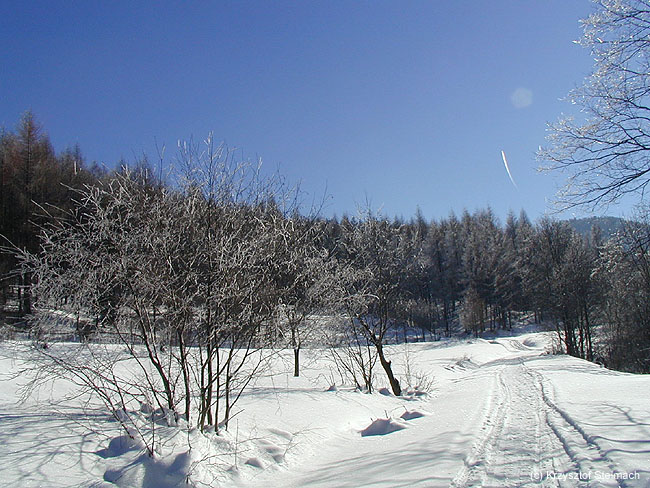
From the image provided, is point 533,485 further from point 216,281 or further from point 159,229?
point 159,229

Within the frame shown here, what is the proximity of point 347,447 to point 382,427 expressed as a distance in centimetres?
128

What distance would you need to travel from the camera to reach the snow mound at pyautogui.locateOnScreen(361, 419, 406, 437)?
7.60 meters

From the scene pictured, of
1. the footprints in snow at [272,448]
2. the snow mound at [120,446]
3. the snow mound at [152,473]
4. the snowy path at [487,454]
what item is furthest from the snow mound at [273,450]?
the snow mound at [120,446]

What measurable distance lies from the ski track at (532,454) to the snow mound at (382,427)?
1.61 metres

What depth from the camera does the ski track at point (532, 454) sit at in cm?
404

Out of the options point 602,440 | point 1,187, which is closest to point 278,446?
point 602,440

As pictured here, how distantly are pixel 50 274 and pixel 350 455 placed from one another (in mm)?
4990

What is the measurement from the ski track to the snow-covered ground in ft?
0.04

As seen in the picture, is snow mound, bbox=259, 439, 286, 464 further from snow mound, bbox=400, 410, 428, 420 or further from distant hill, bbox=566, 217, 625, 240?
distant hill, bbox=566, 217, 625, 240

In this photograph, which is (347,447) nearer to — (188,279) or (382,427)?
(382,427)

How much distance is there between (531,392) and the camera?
10.5 metres

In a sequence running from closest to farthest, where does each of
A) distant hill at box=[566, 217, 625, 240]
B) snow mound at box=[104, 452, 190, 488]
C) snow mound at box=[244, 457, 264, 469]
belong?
snow mound at box=[104, 452, 190, 488]
snow mound at box=[244, 457, 264, 469]
distant hill at box=[566, 217, 625, 240]

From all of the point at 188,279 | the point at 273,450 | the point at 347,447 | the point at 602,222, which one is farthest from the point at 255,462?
the point at 602,222

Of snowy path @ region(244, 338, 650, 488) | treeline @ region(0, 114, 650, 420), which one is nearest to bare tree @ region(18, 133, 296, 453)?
treeline @ region(0, 114, 650, 420)
